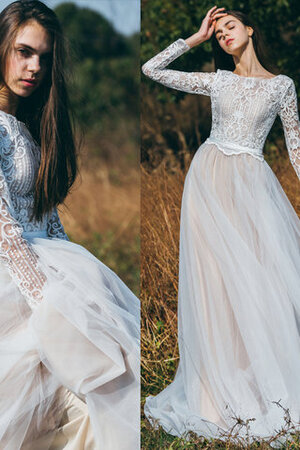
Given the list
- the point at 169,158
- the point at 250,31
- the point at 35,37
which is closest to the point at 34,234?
the point at 35,37

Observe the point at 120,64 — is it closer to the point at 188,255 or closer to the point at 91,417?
the point at 188,255

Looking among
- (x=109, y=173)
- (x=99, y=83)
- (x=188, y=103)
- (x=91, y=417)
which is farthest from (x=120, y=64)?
(x=91, y=417)

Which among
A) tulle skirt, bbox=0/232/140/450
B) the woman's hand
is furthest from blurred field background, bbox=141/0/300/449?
the woman's hand

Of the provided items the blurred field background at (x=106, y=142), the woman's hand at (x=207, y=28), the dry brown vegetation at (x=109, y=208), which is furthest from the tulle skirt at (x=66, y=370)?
the blurred field background at (x=106, y=142)

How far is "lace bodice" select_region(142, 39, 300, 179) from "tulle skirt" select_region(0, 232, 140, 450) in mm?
884

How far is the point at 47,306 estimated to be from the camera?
1773mm

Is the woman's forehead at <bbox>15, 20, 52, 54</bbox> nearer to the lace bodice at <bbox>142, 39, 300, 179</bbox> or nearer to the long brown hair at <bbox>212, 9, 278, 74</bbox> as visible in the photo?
the lace bodice at <bbox>142, 39, 300, 179</bbox>

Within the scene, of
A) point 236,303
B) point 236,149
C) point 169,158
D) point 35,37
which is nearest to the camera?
point 35,37

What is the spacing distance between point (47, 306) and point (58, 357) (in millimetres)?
139

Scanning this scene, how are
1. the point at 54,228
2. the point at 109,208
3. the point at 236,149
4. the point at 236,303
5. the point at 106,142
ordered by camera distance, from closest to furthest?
the point at 54,228 → the point at 236,303 → the point at 236,149 → the point at 109,208 → the point at 106,142

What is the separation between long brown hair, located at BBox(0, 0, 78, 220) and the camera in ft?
6.16

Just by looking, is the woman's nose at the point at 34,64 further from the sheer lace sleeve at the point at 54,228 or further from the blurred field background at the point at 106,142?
the blurred field background at the point at 106,142

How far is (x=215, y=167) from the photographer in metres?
2.41

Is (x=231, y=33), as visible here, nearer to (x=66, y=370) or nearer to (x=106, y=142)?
(x=66, y=370)
